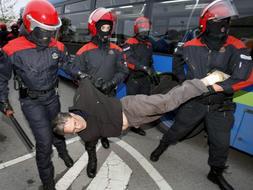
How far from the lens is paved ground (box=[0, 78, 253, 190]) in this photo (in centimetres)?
296

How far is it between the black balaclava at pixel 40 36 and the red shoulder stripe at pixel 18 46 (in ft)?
0.18

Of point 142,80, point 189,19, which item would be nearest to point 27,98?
point 142,80

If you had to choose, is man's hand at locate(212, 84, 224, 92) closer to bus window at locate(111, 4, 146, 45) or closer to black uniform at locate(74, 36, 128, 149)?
black uniform at locate(74, 36, 128, 149)

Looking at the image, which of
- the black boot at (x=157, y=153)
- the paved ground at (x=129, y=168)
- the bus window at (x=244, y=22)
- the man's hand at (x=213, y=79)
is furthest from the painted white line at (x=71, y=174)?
the bus window at (x=244, y=22)

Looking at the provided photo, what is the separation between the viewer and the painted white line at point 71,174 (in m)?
2.94

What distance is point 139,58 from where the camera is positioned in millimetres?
4121

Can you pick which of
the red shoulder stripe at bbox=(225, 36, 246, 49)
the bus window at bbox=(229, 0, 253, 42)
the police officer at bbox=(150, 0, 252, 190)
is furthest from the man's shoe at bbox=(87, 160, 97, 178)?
the bus window at bbox=(229, 0, 253, 42)

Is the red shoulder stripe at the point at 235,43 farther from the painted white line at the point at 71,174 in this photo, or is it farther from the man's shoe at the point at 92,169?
the painted white line at the point at 71,174

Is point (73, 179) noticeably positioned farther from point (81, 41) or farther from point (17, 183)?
point (81, 41)

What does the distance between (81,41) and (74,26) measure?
873 mm

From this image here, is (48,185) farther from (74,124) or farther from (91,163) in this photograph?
(74,124)

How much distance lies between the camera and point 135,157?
11.8 feet

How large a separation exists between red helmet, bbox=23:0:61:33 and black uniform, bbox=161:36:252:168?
1.43m

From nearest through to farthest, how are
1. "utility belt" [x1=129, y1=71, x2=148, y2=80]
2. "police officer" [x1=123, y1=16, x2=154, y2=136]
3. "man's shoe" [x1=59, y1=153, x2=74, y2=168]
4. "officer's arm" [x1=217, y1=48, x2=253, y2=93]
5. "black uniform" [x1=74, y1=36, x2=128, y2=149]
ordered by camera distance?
"officer's arm" [x1=217, y1=48, x2=253, y2=93]
"black uniform" [x1=74, y1=36, x2=128, y2=149]
"man's shoe" [x1=59, y1=153, x2=74, y2=168]
"police officer" [x1=123, y1=16, x2=154, y2=136]
"utility belt" [x1=129, y1=71, x2=148, y2=80]
